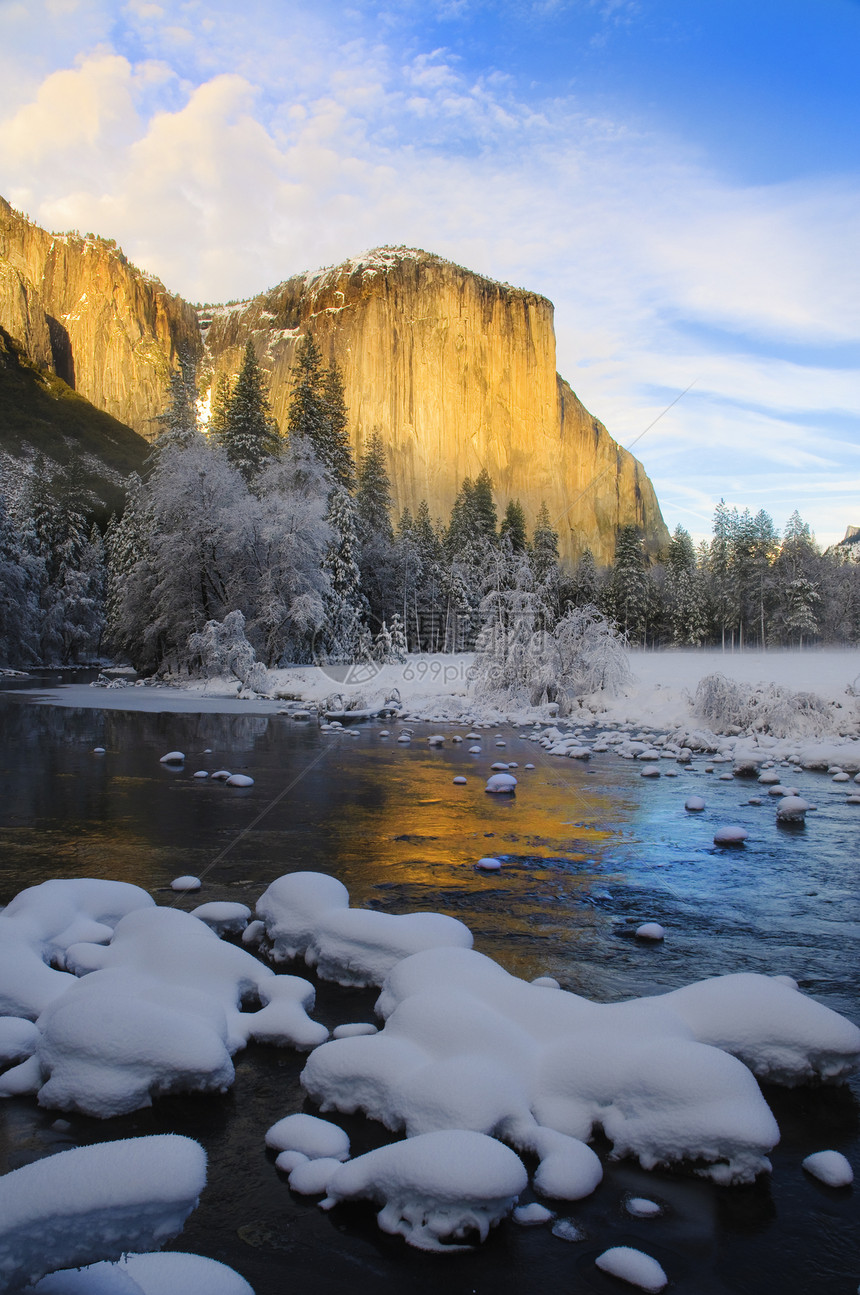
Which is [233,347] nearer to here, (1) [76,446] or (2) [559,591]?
(1) [76,446]

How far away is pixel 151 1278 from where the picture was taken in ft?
6.37

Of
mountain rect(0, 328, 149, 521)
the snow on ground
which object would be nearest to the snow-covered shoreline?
the snow on ground

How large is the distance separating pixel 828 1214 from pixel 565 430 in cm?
12073

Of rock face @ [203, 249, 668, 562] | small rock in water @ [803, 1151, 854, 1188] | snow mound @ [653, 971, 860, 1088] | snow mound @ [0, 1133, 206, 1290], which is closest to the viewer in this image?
snow mound @ [0, 1133, 206, 1290]

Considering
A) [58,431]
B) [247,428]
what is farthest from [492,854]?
[58,431]

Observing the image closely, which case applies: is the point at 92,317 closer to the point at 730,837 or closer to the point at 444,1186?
the point at 730,837

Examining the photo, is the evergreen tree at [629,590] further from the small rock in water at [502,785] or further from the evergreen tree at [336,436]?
the small rock in water at [502,785]

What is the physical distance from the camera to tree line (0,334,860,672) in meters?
28.7

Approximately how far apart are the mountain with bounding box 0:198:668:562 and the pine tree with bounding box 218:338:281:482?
60308mm

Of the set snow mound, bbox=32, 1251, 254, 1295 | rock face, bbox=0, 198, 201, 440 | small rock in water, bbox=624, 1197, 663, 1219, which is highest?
rock face, bbox=0, 198, 201, 440

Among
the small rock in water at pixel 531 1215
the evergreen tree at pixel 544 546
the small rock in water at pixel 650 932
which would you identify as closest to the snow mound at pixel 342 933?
the small rock in water at pixel 650 932

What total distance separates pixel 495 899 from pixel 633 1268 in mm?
3356

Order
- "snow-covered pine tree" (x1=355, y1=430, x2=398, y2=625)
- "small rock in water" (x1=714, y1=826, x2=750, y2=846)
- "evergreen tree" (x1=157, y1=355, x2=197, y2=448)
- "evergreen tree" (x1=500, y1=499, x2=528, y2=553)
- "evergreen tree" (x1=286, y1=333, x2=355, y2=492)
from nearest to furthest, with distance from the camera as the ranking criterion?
"small rock in water" (x1=714, y1=826, x2=750, y2=846)
"evergreen tree" (x1=157, y1=355, x2=197, y2=448)
"evergreen tree" (x1=286, y1=333, x2=355, y2=492)
"snow-covered pine tree" (x1=355, y1=430, x2=398, y2=625)
"evergreen tree" (x1=500, y1=499, x2=528, y2=553)

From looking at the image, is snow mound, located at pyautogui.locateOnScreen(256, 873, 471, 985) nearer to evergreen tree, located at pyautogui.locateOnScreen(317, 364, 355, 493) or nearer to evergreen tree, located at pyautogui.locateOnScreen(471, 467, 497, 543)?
evergreen tree, located at pyautogui.locateOnScreen(317, 364, 355, 493)
